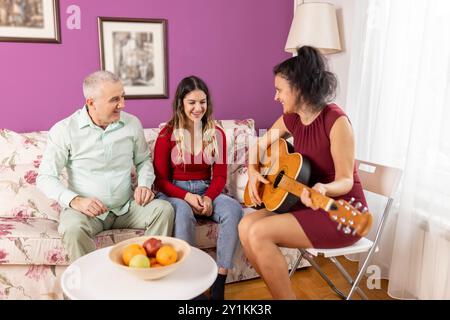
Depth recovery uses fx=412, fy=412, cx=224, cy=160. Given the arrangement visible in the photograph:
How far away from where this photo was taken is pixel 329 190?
1604 millimetres

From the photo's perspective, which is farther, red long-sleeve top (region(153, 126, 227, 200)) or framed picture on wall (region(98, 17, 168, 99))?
framed picture on wall (region(98, 17, 168, 99))

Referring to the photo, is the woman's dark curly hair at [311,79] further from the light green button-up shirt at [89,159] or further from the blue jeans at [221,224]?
the light green button-up shirt at [89,159]

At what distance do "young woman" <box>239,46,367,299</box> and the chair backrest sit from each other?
13cm

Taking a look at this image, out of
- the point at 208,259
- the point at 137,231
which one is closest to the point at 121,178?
the point at 137,231

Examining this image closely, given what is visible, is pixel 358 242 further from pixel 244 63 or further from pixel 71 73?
pixel 71 73

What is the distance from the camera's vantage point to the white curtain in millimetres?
1910

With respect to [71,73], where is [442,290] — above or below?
below

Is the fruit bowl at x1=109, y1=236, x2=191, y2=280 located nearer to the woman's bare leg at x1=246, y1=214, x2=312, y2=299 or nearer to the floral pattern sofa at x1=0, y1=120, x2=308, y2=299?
the woman's bare leg at x1=246, y1=214, x2=312, y2=299

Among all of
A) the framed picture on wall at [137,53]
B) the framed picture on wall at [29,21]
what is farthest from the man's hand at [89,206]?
the framed picture on wall at [29,21]

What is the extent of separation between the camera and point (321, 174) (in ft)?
5.92

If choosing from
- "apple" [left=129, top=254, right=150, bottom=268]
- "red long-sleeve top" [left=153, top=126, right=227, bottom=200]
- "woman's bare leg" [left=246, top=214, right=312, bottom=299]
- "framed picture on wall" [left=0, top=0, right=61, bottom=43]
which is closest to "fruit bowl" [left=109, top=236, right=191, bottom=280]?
"apple" [left=129, top=254, right=150, bottom=268]

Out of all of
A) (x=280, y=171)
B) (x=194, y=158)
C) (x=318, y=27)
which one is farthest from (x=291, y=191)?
(x=318, y=27)

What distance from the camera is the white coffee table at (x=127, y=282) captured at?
132 cm

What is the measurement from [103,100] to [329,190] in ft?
3.74
